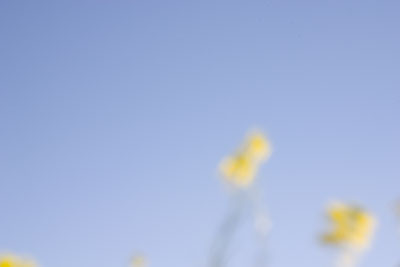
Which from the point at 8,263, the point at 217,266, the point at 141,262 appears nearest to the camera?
the point at 217,266

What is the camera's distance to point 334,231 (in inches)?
210

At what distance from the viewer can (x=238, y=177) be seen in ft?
15.8

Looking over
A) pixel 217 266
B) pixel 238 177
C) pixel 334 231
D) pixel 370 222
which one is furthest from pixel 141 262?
pixel 217 266

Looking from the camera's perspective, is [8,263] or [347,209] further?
[347,209]

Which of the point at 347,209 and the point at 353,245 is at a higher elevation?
the point at 347,209

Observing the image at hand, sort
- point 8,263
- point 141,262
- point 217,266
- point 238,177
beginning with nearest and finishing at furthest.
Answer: point 217,266 → point 8,263 → point 238,177 → point 141,262

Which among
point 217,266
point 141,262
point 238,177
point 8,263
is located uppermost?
point 238,177

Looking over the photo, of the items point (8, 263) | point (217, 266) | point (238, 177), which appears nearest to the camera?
point (217, 266)

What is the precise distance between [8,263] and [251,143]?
2545 mm

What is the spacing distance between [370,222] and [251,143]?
1.38 meters

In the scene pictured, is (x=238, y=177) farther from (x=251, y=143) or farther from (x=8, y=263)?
(x=8, y=263)

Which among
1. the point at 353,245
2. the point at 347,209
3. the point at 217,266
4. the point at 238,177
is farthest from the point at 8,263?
the point at 347,209

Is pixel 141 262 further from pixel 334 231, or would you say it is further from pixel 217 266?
pixel 217 266

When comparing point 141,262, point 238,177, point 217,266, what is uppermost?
point 238,177
